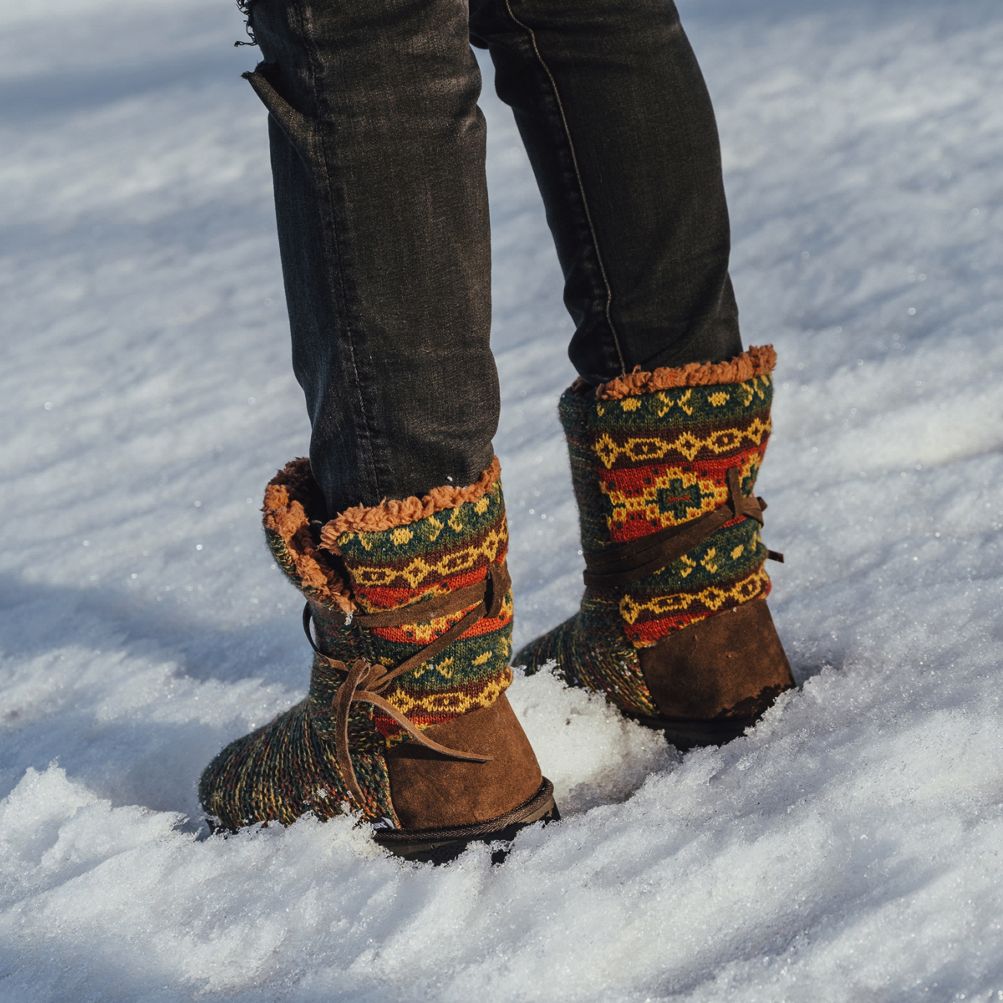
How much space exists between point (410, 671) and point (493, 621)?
70 mm

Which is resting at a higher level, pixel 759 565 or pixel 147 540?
pixel 759 565

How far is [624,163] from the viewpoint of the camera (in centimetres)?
89

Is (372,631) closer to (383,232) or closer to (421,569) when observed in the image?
(421,569)

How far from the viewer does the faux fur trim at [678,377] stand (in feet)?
2.88

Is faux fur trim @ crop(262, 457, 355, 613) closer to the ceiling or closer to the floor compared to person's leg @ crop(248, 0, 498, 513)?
closer to the floor

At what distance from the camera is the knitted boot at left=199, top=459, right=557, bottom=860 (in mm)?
782

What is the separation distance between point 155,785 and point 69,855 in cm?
17

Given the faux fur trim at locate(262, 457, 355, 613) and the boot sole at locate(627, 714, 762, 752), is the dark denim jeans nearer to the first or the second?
the faux fur trim at locate(262, 457, 355, 613)

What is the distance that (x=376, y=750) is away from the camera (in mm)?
862

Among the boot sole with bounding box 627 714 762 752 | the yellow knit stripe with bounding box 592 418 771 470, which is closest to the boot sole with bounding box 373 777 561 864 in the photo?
the boot sole with bounding box 627 714 762 752

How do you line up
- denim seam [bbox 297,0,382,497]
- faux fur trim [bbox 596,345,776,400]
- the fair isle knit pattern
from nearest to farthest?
denim seam [bbox 297,0,382,497]
the fair isle knit pattern
faux fur trim [bbox 596,345,776,400]

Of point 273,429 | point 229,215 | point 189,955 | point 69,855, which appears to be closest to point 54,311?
point 229,215

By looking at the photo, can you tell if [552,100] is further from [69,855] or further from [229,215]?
[229,215]

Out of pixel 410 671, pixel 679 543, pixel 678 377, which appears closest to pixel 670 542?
pixel 679 543
